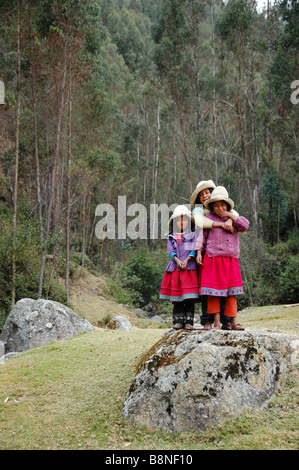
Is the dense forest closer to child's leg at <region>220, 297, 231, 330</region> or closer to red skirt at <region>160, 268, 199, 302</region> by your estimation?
red skirt at <region>160, 268, 199, 302</region>

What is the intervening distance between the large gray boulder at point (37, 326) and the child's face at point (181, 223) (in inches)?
152

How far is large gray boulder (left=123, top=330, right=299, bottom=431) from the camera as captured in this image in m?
3.27

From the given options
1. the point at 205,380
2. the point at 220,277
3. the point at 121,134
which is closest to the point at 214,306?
the point at 220,277

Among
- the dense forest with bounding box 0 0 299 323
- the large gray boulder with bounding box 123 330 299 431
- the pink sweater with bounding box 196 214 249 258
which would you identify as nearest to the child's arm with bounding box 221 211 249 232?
the pink sweater with bounding box 196 214 249 258

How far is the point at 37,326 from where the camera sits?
7.34 metres

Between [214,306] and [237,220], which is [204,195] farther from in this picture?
[214,306]

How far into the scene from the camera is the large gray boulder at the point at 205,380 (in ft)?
10.7

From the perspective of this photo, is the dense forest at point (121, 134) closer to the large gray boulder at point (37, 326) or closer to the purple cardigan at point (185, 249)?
the large gray boulder at point (37, 326)

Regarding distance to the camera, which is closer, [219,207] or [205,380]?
[205,380]

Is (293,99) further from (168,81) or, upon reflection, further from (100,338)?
(100,338)

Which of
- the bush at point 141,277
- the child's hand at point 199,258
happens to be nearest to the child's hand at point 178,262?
the child's hand at point 199,258

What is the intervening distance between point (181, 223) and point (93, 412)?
2.17m

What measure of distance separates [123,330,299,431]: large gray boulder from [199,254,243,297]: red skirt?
0.43m
